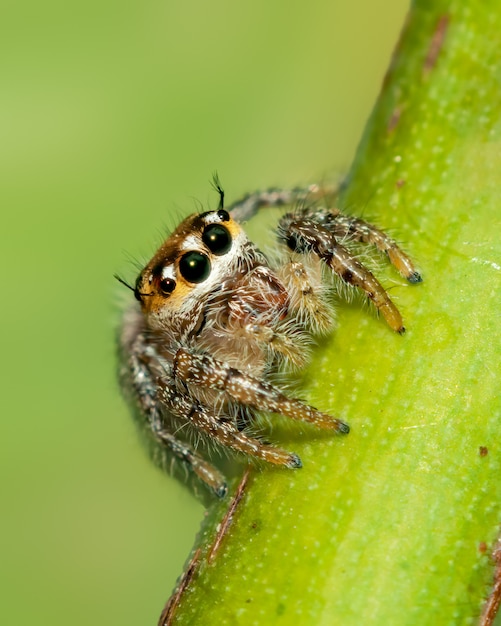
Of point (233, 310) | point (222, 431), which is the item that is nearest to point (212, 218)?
point (233, 310)

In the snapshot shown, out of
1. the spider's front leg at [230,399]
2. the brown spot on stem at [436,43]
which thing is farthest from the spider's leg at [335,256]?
the brown spot on stem at [436,43]

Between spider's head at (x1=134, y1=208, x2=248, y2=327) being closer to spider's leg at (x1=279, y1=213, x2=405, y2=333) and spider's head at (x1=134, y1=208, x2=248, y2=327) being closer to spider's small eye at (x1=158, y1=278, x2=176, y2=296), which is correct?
spider's small eye at (x1=158, y1=278, x2=176, y2=296)

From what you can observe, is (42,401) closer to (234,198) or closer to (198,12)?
(234,198)

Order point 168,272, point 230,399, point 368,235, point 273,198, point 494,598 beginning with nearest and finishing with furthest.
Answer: point 494,598
point 368,235
point 230,399
point 168,272
point 273,198

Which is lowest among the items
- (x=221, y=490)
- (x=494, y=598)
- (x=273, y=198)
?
(x=221, y=490)

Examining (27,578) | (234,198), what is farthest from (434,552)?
(234,198)

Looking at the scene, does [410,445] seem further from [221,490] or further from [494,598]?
[221,490]
